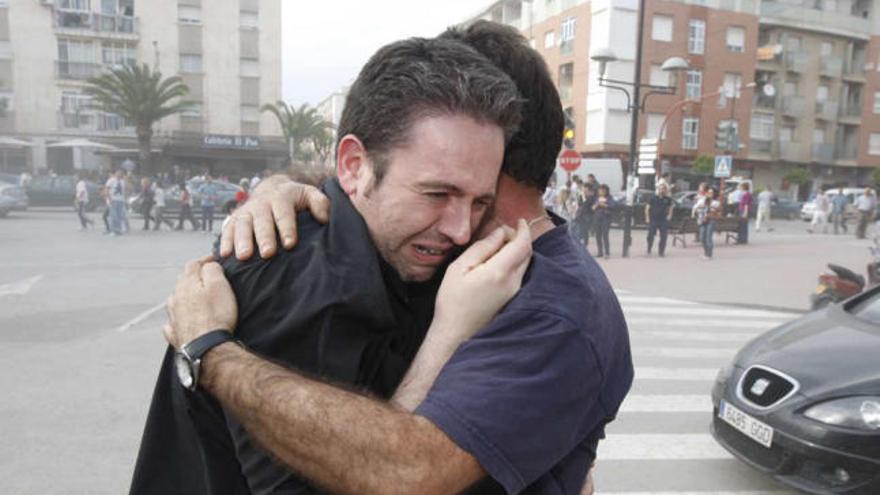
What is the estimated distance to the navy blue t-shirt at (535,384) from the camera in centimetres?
116

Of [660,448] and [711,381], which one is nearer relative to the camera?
[660,448]

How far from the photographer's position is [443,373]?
1230mm

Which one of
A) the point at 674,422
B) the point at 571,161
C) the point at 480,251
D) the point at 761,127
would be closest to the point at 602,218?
the point at 571,161

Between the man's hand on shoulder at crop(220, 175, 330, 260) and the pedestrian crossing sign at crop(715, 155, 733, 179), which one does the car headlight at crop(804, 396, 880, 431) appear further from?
the pedestrian crossing sign at crop(715, 155, 733, 179)

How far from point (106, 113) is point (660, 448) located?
133 ft

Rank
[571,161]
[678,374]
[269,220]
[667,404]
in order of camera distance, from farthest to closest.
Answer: [571,161] → [678,374] → [667,404] → [269,220]

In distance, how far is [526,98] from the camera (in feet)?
5.05

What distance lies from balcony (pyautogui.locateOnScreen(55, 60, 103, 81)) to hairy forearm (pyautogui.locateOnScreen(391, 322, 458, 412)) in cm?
4269

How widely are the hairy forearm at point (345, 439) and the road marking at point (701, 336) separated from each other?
7189 mm

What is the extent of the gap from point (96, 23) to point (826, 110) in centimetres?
4545

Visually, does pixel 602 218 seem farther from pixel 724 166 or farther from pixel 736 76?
pixel 736 76

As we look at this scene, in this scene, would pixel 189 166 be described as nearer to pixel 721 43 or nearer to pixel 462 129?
pixel 721 43

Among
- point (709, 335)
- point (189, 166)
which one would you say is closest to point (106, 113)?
point (189, 166)

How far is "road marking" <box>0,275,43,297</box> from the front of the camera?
9.10m
